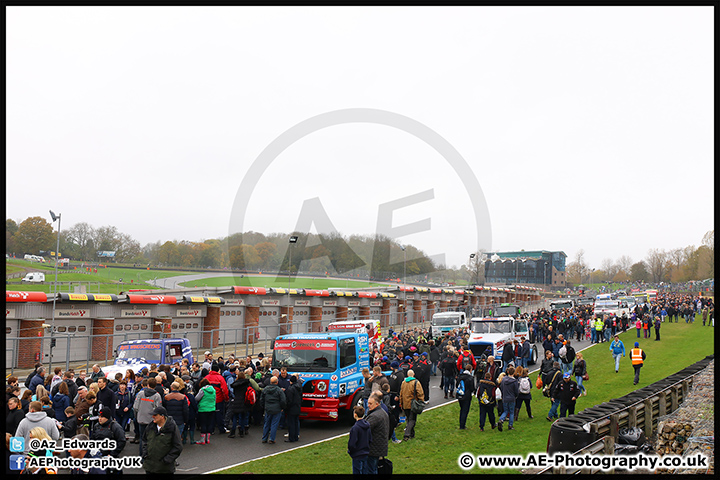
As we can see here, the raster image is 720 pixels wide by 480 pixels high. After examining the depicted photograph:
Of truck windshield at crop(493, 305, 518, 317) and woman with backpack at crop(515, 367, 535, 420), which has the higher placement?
truck windshield at crop(493, 305, 518, 317)

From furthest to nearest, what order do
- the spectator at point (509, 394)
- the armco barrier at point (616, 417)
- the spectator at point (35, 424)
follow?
the spectator at point (509, 394) → the armco barrier at point (616, 417) → the spectator at point (35, 424)

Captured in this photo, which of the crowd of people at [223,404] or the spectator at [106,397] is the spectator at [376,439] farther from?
the spectator at [106,397]

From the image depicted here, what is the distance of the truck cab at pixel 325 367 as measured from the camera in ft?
47.2

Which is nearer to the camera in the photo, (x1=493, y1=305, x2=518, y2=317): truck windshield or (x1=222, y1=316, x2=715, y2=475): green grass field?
(x1=222, y1=316, x2=715, y2=475): green grass field

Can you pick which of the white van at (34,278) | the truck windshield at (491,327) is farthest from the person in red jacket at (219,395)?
the white van at (34,278)

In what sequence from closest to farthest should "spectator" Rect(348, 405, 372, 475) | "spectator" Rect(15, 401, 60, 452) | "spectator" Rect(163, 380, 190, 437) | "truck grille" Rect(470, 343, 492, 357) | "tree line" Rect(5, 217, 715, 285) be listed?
1. "spectator" Rect(15, 401, 60, 452)
2. "spectator" Rect(348, 405, 372, 475)
3. "spectator" Rect(163, 380, 190, 437)
4. "truck grille" Rect(470, 343, 492, 357)
5. "tree line" Rect(5, 217, 715, 285)

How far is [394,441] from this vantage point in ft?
42.8

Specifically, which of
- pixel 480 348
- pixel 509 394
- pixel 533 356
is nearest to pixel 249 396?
pixel 509 394

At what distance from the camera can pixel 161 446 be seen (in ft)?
27.3

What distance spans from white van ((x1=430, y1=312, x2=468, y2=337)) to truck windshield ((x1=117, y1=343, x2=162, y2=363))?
19170 millimetres

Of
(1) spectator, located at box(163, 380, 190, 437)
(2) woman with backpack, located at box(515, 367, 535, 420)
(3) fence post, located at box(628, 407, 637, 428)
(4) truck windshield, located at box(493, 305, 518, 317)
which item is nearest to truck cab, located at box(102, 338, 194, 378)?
(1) spectator, located at box(163, 380, 190, 437)

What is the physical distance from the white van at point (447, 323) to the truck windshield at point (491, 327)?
6.94 meters

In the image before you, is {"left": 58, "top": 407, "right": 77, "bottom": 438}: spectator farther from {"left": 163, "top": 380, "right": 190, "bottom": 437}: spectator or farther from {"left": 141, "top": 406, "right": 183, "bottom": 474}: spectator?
{"left": 141, "top": 406, "right": 183, "bottom": 474}: spectator

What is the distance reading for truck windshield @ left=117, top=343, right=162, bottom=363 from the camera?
18.5 m
